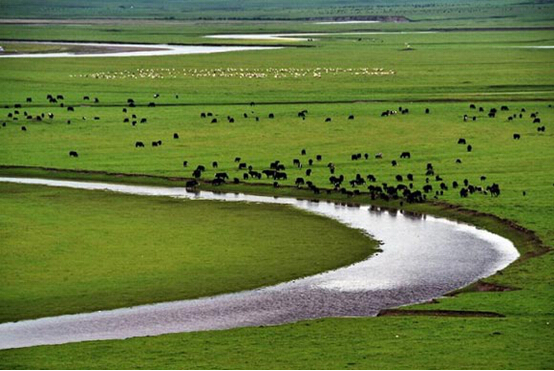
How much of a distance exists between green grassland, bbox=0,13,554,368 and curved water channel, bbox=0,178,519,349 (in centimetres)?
115

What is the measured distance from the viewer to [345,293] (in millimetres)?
34562

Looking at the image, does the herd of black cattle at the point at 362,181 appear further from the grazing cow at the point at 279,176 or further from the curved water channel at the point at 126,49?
the curved water channel at the point at 126,49

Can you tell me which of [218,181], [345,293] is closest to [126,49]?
[218,181]

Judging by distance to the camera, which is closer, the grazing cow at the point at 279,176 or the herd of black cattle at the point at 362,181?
the herd of black cattle at the point at 362,181

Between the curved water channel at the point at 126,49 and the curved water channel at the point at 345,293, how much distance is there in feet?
298

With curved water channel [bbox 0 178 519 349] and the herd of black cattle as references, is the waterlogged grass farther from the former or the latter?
the herd of black cattle

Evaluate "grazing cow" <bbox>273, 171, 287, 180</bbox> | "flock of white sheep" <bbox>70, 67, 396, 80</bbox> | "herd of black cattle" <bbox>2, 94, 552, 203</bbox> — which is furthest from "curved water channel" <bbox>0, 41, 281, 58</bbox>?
"grazing cow" <bbox>273, 171, 287, 180</bbox>

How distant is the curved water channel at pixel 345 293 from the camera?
30844 millimetres

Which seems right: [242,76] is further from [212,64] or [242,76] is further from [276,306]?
[276,306]

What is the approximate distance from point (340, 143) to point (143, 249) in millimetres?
25932

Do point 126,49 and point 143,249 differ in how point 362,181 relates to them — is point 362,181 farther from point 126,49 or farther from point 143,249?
point 126,49

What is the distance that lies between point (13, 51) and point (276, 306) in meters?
108

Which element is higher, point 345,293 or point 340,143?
point 340,143

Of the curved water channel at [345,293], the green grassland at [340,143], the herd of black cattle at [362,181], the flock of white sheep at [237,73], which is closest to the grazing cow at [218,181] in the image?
the herd of black cattle at [362,181]
